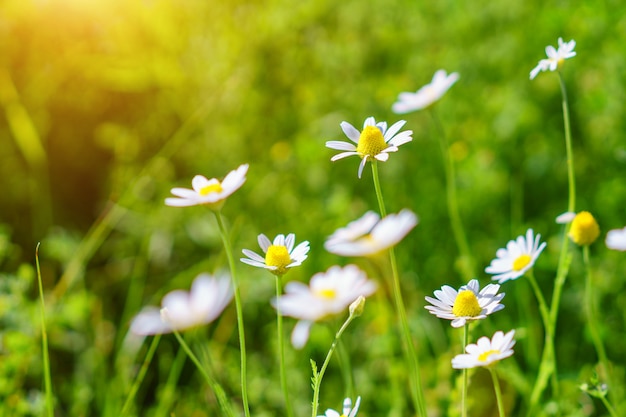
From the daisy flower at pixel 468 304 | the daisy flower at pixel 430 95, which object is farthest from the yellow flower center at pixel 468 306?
the daisy flower at pixel 430 95

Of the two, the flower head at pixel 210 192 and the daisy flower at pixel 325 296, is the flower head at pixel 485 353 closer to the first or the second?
the daisy flower at pixel 325 296

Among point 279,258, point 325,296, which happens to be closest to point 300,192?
point 325,296

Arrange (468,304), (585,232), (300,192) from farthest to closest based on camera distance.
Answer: (300,192) < (585,232) < (468,304)

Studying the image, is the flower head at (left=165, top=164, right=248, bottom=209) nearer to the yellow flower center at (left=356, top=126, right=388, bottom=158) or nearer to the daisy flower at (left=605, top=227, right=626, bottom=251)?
the yellow flower center at (left=356, top=126, right=388, bottom=158)

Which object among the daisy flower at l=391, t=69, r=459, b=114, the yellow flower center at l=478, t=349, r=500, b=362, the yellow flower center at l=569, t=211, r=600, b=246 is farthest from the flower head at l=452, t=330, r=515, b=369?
the daisy flower at l=391, t=69, r=459, b=114

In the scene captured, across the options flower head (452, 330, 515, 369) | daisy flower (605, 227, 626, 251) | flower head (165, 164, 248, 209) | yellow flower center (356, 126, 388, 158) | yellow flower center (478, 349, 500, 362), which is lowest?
yellow flower center (478, 349, 500, 362)

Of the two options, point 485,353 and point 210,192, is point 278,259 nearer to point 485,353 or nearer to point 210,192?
point 210,192
